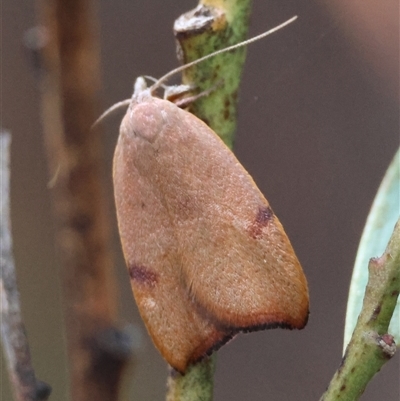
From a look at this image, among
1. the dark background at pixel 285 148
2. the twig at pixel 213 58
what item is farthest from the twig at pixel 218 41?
the dark background at pixel 285 148

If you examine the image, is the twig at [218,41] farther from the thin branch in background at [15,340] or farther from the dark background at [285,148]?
the dark background at [285,148]

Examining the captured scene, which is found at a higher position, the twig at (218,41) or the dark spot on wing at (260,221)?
the twig at (218,41)

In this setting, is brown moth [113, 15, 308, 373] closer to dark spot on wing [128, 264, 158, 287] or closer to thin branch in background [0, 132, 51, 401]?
dark spot on wing [128, 264, 158, 287]

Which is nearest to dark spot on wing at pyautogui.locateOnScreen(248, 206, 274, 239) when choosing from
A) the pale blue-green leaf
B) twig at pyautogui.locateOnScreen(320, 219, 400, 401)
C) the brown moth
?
the brown moth

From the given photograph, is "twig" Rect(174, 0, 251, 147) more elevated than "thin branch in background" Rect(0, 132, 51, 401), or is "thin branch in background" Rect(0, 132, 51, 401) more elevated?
"twig" Rect(174, 0, 251, 147)

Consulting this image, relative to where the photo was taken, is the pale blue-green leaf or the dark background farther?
the dark background

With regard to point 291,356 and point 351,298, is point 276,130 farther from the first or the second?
point 351,298
